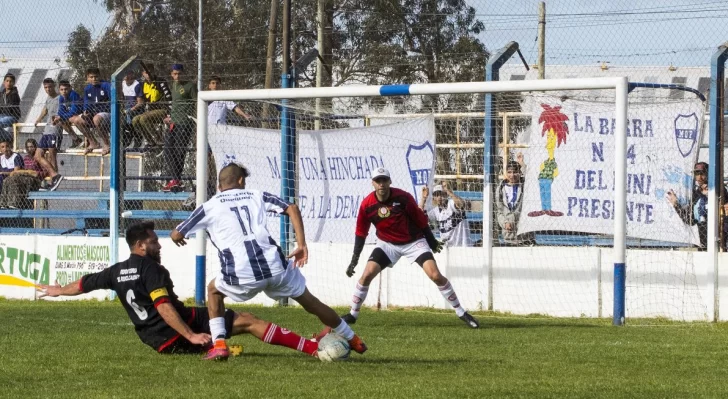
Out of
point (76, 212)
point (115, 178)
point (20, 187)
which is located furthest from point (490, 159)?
point (20, 187)

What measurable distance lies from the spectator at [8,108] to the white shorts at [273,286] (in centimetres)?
1429

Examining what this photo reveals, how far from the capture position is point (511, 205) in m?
17.7

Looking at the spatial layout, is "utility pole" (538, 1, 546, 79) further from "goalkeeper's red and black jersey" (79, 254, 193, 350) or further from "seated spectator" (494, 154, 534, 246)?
"goalkeeper's red and black jersey" (79, 254, 193, 350)

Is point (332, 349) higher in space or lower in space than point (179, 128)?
lower

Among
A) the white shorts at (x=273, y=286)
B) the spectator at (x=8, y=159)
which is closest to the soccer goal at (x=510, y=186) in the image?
the spectator at (x=8, y=159)

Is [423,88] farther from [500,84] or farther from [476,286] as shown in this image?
[476,286]

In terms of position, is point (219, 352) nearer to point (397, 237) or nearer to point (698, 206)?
point (397, 237)

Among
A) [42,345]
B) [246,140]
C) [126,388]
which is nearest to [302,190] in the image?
[246,140]

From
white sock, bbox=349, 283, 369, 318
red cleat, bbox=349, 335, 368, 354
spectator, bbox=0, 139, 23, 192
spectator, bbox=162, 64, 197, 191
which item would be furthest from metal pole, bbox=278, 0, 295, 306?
red cleat, bbox=349, 335, 368, 354

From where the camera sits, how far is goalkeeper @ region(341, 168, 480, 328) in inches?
578

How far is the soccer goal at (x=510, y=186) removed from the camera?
16.5 metres

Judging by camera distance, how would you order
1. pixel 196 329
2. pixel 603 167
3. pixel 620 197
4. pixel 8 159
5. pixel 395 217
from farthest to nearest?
pixel 8 159
pixel 603 167
pixel 395 217
pixel 620 197
pixel 196 329

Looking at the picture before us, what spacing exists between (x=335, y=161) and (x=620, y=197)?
5.73 metres

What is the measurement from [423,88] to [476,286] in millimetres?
3502
